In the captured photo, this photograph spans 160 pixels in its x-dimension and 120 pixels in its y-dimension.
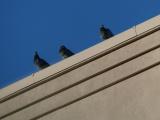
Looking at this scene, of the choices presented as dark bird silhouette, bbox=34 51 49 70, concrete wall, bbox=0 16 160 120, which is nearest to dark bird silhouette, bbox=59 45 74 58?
dark bird silhouette, bbox=34 51 49 70

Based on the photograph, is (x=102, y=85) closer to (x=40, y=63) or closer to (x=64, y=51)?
(x=64, y=51)

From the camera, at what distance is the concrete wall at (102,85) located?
24.1 ft

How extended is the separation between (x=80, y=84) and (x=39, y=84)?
0.86 meters

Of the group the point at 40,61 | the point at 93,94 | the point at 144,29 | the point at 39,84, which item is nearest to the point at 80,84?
the point at 93,94

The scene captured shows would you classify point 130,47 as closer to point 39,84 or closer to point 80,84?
point 80,84

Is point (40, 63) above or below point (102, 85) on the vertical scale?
above

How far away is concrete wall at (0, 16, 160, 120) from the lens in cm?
733

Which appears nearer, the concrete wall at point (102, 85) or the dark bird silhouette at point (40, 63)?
the concrete wall at point (102, 85)

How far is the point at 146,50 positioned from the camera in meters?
7.57

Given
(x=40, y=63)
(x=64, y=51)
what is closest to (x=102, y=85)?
(x=64, y=51)

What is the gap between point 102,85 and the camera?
25.5 feet

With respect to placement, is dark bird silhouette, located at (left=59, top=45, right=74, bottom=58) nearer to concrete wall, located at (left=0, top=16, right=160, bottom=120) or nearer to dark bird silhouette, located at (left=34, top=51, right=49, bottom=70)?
dark bird silhouette, located at (left=34, top=51, right=49, bottom=70)

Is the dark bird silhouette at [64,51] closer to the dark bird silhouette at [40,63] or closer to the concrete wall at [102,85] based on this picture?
the dark bird silhouette at [40,63]

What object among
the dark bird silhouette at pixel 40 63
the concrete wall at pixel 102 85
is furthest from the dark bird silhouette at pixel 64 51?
the concrete wall at pixel 102 85
